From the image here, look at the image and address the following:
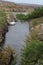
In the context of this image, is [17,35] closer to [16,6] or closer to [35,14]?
[35,14]

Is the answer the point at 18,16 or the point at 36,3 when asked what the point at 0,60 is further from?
the point at 36,3

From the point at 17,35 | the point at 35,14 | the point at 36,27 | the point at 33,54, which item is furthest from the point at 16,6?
the point at 33,54

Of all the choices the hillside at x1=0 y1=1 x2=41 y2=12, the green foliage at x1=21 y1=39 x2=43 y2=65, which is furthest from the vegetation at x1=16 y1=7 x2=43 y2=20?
the green foliage at x1=21 y1=39 x2=43 y2=65

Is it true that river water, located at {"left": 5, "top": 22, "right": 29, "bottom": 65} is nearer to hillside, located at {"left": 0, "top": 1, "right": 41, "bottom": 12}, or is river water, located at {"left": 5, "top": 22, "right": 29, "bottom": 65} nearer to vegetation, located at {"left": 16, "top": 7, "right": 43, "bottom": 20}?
vegetation, located at {"left": 16, "top": 7, "right": 43, "bottom": 20}

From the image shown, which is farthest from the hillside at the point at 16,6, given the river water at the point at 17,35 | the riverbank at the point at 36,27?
the riverbank at the point at 36,27

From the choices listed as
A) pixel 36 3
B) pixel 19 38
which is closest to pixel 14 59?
pixel 19 38

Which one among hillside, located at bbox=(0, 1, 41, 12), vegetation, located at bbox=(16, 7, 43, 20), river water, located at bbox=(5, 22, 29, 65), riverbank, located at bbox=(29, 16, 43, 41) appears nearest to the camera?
riverbank, located at bbox=(29, 16, 43, 41)

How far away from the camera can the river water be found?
14.9 metres

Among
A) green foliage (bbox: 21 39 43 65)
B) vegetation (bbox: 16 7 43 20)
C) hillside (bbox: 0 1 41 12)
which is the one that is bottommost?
hillside (bbox: 0 1 41 12)

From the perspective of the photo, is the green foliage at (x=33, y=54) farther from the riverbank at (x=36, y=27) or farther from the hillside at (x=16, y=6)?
the hillside at (x=16, y=6)

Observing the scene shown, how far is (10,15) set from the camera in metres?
22.7

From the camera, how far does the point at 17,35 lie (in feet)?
57.2

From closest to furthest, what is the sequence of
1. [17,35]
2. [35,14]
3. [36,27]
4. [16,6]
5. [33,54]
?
1. [33,54]
2. [36,27]
3. [17,35]
4. [35,14]
5. [16,6]

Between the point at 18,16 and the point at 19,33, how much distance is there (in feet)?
12.7
